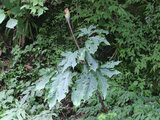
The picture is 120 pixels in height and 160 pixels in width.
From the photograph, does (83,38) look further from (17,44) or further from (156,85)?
(17,44)

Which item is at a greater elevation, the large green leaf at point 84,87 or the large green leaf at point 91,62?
the large green leaf at point 91,62

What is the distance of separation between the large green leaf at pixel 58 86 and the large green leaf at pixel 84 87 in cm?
9

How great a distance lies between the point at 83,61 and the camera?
57.2 inches

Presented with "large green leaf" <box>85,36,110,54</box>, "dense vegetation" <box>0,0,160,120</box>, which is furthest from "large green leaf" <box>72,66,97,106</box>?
"large green leaf" <box>85,36,110,54</box>

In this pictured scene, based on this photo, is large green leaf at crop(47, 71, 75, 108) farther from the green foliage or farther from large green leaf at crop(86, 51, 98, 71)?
large green leaf at crop(86, 51, 98, 71)

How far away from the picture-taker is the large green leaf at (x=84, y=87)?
1.31 metres

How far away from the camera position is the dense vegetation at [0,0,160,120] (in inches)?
54.4

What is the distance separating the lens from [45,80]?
1457mm

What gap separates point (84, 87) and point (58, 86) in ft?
0.71

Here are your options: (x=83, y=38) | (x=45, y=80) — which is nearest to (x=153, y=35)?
(x=83, y=38)

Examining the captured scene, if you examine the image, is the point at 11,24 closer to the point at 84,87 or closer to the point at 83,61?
the point at 83,61

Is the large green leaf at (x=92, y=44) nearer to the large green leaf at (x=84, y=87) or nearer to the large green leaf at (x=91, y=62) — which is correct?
the large green leaf at (x=91, y=62)

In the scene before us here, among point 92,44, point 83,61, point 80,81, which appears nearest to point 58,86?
point 80,81

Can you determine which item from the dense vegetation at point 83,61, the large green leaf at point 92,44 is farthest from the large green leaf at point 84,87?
the large green leaf at point 92,44
